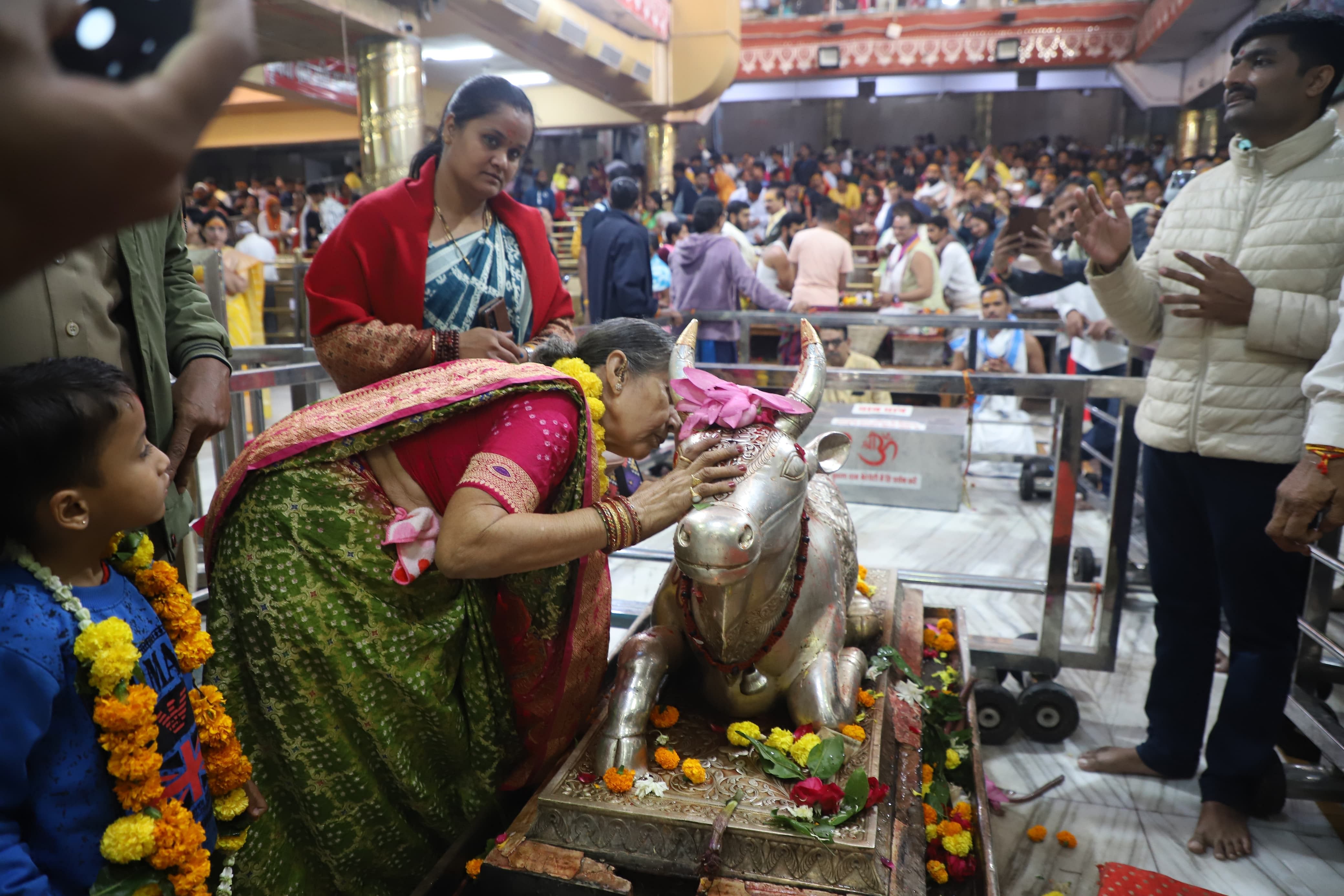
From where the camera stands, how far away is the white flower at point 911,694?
1.83 m

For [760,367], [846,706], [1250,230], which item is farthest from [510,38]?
[846,706]

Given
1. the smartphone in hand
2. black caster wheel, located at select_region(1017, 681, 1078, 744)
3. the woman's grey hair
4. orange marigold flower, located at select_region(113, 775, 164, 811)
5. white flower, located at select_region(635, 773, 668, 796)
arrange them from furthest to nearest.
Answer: black caster wheel, located at select_region(1017, 681, 1078, 744) < the woman's grey hair < white flower, located at select_region(635, 773, 668, 796) < orange marigold flower, located at select_region(113, 775, 164, 811) < the smartphone in hand

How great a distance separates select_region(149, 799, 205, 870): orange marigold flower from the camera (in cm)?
112

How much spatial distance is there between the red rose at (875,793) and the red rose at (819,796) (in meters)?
0.04

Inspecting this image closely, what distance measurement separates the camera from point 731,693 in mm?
1618

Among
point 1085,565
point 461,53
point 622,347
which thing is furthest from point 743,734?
point 461,53

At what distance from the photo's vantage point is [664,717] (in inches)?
63.8

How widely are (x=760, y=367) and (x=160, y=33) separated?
2429mm

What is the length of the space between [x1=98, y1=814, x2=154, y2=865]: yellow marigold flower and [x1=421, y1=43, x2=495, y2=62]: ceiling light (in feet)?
34.9

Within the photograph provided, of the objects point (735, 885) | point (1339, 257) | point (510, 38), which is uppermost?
point (510, 38)

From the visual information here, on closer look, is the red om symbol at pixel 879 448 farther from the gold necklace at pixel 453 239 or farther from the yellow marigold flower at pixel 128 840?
the yellow marigold flower at pixel 128 840

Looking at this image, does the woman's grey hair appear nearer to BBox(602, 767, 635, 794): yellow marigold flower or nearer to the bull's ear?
the bull's ear

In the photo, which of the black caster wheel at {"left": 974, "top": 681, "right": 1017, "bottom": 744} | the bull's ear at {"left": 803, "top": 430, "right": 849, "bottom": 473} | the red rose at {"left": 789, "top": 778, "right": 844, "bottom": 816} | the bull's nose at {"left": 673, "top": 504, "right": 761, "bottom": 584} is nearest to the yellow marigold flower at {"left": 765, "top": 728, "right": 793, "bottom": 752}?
the red rose at {"left": 789, "top": 778, "right": 844, "bottom": 816}

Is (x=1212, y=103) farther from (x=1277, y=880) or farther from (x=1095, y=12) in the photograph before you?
(x=1277, y=880)
